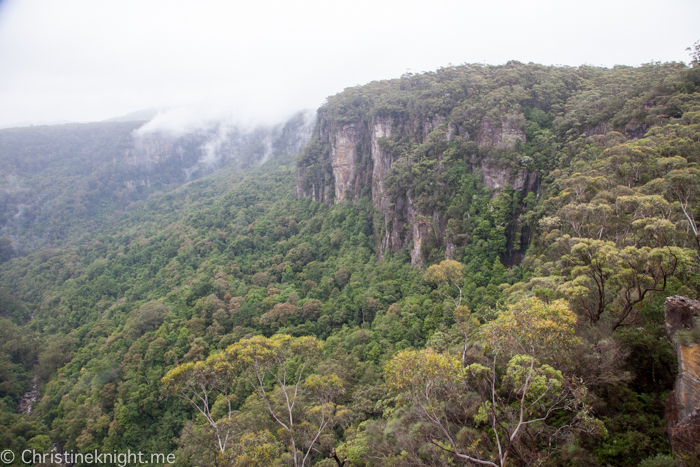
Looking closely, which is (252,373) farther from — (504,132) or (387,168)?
(387,168)

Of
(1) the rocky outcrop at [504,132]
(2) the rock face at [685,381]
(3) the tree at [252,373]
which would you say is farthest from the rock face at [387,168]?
(2) the rock face at [685,381]

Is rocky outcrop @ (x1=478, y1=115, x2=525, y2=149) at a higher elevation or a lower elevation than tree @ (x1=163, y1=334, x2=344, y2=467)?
higher

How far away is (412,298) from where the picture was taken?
2995 cm

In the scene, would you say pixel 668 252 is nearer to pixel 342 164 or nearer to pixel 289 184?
pixel 342 164

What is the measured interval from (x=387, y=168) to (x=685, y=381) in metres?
41.5

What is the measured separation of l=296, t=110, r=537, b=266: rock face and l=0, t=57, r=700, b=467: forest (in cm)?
33

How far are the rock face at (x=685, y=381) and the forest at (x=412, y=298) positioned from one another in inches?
6.1

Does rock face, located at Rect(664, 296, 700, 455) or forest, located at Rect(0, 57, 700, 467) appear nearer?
rock face, located at Rect(664, 296, 700, 455)

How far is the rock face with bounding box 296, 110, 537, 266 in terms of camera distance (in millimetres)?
33594

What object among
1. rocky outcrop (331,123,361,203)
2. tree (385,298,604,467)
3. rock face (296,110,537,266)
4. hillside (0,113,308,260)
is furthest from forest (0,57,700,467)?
hillside (0,113,308,260)

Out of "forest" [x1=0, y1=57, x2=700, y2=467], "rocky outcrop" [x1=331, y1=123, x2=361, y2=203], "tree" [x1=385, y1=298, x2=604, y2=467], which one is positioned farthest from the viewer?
"rocky outcrop" [x1=331, y1=123, x2=361, y2=203]

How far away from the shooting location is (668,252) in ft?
30.8

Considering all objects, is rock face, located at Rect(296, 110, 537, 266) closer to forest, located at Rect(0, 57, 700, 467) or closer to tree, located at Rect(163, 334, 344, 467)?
forest, located at Rect(0, 57, 700, 467)

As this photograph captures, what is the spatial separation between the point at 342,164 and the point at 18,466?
160 feet
